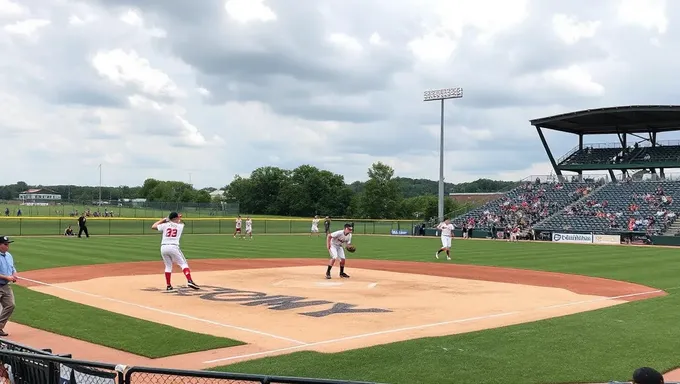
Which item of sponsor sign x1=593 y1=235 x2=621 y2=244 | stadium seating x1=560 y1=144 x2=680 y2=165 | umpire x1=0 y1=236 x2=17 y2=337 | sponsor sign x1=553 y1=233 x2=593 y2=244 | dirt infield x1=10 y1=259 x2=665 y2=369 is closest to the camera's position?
umpire x1=0 y1=236 x2=17 y2=337

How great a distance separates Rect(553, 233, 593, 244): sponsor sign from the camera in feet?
164

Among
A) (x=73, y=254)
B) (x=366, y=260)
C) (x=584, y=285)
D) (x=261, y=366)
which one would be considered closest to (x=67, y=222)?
(x=73, y=254)

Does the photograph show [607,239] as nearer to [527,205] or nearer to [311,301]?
[527,205]

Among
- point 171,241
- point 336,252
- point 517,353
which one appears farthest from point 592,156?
point 517,353

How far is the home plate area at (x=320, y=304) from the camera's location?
1125cm

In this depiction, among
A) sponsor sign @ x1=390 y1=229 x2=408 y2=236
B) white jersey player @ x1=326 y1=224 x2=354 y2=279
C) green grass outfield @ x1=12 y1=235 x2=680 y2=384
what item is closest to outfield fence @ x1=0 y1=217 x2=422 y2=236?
sponsor sign @ x1=390 y1=229 x2=408 y2=236

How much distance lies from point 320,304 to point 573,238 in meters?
41.1

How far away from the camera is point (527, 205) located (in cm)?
6291

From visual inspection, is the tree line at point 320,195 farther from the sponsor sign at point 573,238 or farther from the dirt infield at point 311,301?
the dirt infield at point 311,301

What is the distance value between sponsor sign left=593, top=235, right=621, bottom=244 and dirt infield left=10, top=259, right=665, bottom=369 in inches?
1083

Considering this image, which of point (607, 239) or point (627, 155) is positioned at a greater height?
point (627, 155)

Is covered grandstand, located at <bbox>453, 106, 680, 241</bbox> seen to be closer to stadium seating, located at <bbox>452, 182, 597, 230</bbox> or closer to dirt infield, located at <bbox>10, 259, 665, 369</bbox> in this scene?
stadium seating, located at <bbox>452, 182, 597, 230</bbox>

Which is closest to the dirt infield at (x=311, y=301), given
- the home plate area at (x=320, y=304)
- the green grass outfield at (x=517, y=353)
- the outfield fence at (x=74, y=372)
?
the home plate area at (x=320, y=304)

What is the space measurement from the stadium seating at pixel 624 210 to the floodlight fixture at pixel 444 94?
53.2 ft
